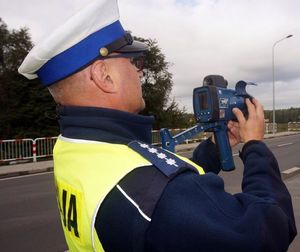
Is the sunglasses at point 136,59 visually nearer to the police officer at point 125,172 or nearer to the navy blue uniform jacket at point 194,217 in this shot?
the police officer at point 125,172

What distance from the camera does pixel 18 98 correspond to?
21.1m

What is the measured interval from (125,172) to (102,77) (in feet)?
1.33

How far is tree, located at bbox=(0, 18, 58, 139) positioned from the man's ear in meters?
19.6

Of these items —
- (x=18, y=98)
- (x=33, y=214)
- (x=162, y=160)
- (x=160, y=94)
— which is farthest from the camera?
(x=160, y=94)

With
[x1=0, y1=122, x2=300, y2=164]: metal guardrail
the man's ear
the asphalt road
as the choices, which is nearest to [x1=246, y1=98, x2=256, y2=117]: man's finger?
the man's ear

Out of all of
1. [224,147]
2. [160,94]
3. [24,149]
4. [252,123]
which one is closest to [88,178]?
[252,123]

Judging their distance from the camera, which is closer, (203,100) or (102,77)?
(102,77)

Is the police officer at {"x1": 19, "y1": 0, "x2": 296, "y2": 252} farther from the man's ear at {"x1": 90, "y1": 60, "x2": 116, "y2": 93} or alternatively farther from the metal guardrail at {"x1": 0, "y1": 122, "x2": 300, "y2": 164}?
the metal guardrail at {"x1": 0, "y1": 122, "x2": 300, "y2": 164}

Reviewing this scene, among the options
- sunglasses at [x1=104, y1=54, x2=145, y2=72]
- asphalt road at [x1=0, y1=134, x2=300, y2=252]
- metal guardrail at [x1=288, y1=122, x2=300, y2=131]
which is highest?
sunglasses at [x1=104, y1=54, x2=145, y2=72]

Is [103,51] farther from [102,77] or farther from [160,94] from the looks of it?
[160,94]

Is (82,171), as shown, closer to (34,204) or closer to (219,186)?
(219,186)

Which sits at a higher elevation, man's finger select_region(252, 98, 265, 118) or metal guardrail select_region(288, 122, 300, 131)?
man's finger select_region(252, 98, 265, 118)

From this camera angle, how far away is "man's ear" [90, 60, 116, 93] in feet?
4.93

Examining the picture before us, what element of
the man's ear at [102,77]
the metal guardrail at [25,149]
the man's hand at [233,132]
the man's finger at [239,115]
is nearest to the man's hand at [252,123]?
the man's finger at [239,115]
